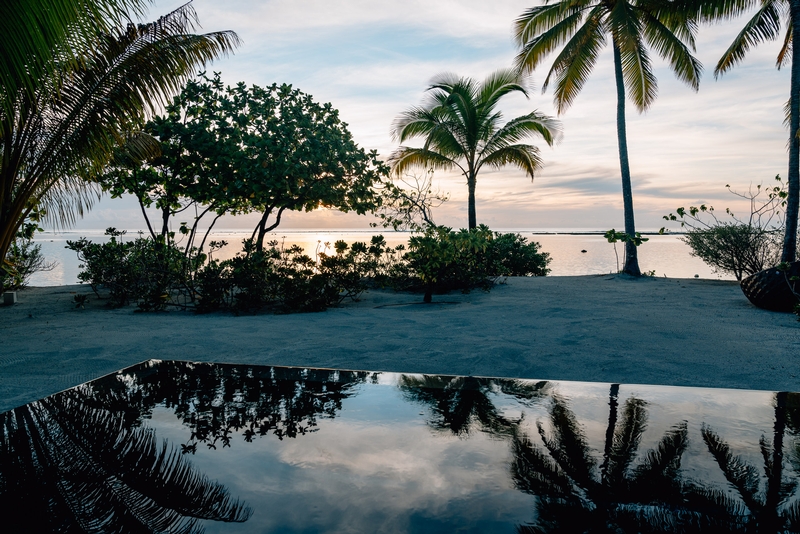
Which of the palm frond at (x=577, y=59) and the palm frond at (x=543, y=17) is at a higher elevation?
the palm frond at (x=543, y=17)

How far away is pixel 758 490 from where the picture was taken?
1134 mm

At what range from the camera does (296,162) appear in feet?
37.7

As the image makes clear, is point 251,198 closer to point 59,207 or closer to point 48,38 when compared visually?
point 59,207

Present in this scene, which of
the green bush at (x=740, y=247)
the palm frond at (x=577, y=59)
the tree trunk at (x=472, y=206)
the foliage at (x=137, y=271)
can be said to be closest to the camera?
the foliage at (x=137, y=271)

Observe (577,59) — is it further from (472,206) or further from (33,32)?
(33,32)

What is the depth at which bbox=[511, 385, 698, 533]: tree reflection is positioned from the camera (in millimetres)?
997

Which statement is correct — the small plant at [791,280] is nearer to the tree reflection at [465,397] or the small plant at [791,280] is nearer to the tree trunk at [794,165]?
the tree trunk at [794,165]

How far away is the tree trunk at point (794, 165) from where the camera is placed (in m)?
11.4

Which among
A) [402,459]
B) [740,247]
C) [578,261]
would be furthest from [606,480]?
[578,261]

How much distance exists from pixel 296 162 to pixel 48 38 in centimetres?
729

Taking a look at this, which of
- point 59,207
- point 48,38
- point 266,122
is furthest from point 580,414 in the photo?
point 266,122

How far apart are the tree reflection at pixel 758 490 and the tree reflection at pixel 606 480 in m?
0.07

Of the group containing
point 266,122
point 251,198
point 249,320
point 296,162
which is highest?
point 266,122

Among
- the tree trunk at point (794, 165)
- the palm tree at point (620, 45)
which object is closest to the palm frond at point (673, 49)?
the palm tree at point (620, 45)
